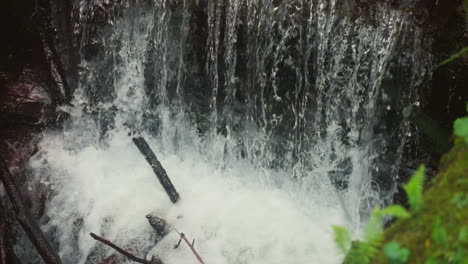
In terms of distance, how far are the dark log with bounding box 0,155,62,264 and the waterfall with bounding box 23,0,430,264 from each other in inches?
30.7

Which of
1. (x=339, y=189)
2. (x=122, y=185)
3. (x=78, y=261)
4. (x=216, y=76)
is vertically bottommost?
(x=78, y=261)

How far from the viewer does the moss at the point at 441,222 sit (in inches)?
62.1

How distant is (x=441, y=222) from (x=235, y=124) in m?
4.16

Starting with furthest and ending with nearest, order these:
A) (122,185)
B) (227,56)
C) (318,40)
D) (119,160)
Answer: (119,160), (122,185), (227,56), (318,40)

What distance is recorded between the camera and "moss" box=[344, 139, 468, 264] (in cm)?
158

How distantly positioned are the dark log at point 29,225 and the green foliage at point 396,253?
356 cm

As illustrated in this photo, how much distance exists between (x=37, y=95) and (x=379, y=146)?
5.16 metres

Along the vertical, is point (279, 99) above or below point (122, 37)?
below

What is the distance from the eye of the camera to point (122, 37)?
581cm

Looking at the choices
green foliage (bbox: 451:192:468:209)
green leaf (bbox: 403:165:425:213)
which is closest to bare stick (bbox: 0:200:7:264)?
green leaf (bbox: 403:165:425:213)

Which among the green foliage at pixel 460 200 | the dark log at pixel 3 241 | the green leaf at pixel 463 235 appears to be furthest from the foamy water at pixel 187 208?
the green leaf at pixel 463 235

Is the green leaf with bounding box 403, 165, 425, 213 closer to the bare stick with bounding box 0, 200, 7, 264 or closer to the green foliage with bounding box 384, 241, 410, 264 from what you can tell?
the green foliage with bounding box 384, 241, 410, 264

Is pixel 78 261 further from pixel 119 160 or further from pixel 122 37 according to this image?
pixel 122 37

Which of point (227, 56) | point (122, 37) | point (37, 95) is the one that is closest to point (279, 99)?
point (227, 56)
